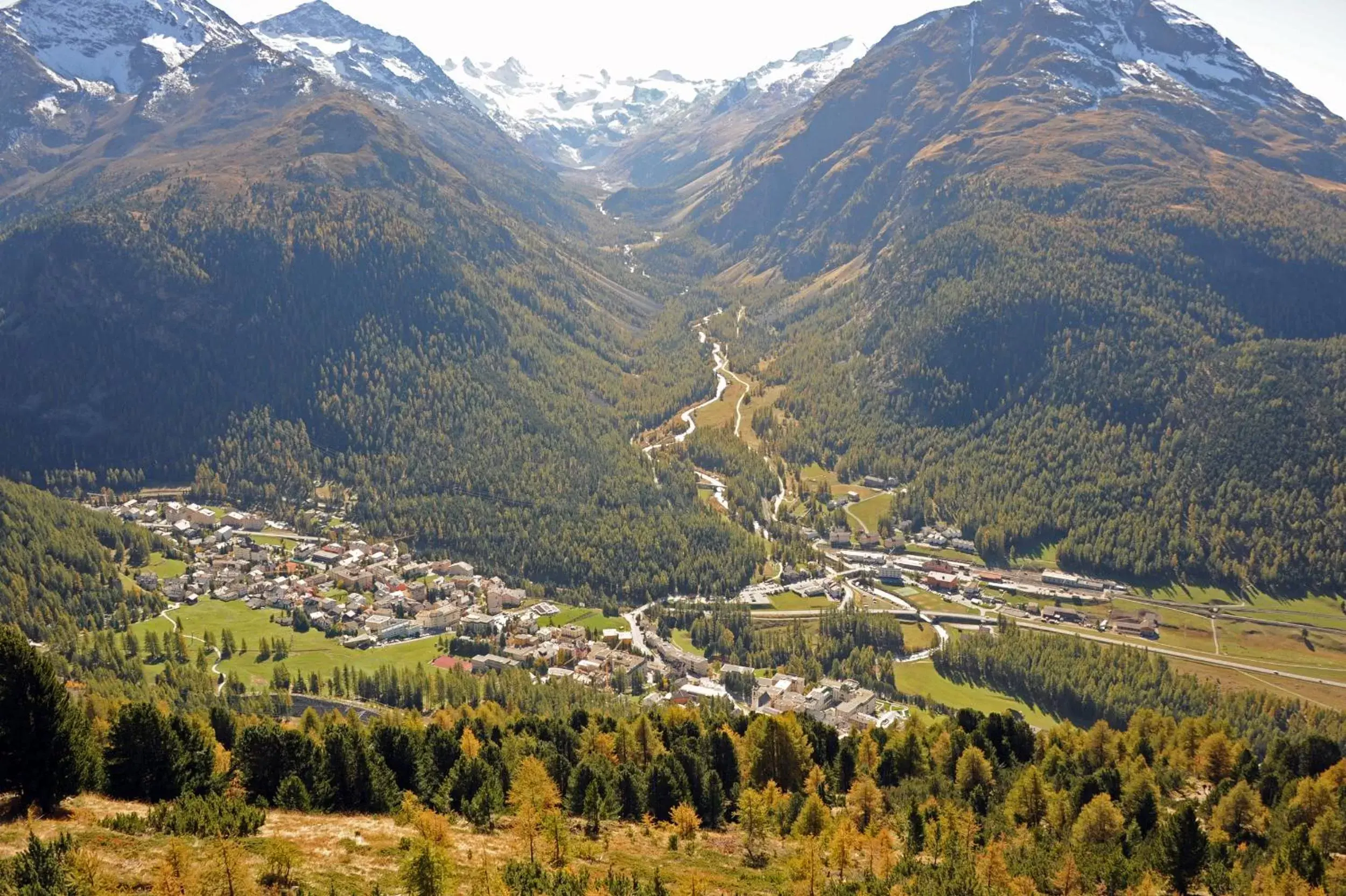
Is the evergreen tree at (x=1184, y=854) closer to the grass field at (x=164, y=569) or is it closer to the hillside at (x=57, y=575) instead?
the hillside at (x=57, y=575)

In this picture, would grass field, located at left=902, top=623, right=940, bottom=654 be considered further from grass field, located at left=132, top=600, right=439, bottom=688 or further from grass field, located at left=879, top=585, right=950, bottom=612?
grass field, located at left=132, top=600, right=439, bottom=688

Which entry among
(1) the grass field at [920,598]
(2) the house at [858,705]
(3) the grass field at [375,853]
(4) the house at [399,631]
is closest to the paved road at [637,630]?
(2) the house at [858,705]

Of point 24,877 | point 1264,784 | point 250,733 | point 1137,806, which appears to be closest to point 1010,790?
point 1137,806

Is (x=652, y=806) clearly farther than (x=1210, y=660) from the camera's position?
No

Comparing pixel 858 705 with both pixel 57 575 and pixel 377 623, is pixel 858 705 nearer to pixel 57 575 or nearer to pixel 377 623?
pixel 377 623

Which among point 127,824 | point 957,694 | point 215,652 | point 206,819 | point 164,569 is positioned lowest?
point 957,694

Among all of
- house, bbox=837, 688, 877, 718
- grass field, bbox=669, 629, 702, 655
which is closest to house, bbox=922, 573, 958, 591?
house, bbox=837, 688, 877, 718

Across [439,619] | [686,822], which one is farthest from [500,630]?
[686,822]
